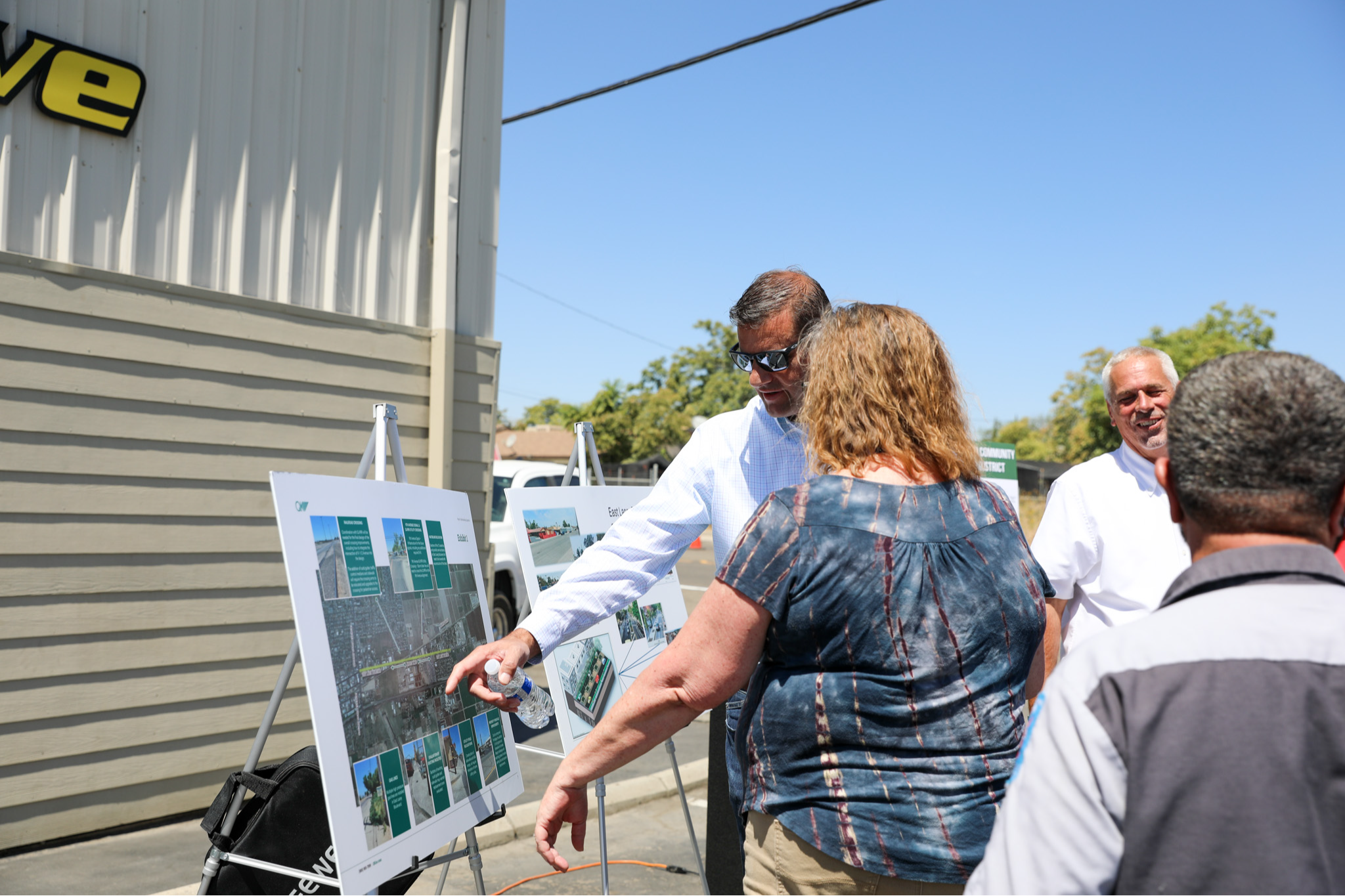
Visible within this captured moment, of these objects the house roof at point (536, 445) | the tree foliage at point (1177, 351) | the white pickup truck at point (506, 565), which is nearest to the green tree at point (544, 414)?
the house roof at point (536, 445)

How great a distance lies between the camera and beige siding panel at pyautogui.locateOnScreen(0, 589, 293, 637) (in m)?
4.01

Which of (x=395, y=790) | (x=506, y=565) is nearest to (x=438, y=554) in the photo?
(x=395, y=790)

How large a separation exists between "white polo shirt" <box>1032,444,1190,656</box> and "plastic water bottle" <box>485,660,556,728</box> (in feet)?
5.36

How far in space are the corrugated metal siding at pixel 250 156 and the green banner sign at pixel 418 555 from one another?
2729 millimetres

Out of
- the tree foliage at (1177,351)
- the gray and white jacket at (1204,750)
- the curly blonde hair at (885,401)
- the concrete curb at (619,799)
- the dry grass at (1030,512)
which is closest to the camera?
the gray and white jacket at (1204,750)

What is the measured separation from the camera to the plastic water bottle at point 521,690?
232 centimetres

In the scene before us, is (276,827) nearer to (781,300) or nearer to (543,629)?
(543,629)

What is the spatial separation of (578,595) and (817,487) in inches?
40.8

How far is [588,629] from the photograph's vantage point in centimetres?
362

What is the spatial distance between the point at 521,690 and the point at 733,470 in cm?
81

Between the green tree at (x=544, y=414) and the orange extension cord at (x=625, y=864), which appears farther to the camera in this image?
the green tree at (x=544, y=414)

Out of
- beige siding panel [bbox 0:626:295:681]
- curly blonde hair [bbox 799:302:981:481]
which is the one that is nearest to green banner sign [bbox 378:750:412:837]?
curly blonde hair [bbox 799:302:981:481]

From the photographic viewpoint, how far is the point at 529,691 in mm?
2451

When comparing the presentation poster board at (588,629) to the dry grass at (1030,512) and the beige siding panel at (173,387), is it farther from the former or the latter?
the dry grass at (1030,512)
